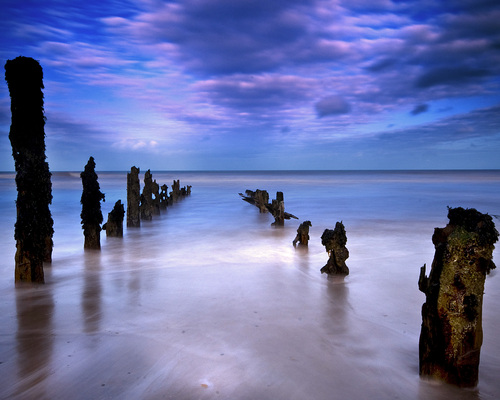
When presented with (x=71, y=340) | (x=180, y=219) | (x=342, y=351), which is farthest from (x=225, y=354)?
(x=180, y=219)

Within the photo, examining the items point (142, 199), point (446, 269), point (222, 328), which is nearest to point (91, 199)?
point (222, 328)

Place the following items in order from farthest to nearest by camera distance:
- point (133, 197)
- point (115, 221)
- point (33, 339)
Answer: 1. point (133, 197)
2. point (115, 221)
3. point (33, 339)

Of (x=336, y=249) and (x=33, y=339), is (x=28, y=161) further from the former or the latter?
(x=336, y=249)

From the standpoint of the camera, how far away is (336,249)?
742 cm

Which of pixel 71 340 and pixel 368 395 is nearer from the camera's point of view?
pixel 368 395

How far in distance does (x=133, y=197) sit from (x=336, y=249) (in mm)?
8847

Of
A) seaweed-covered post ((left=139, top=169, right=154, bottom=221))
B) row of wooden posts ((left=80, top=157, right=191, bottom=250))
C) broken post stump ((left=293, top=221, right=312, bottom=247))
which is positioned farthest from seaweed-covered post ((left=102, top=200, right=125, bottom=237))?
broken post stump ((left=293, top=221, right=312, bottom=247))

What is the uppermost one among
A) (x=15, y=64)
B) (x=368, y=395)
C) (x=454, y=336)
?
(x=15, y=64)

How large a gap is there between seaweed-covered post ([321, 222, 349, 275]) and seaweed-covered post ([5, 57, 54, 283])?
17.1ft

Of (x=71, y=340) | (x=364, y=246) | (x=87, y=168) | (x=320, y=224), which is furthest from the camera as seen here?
(x=320, y=224)

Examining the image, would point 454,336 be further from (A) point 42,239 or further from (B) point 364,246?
(B) point 364,246

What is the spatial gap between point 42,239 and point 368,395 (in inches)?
227

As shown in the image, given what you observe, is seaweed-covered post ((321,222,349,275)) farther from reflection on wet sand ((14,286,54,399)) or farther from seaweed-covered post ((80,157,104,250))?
seaweed-covered post ((80,157,104,250))

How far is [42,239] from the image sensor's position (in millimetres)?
6562
